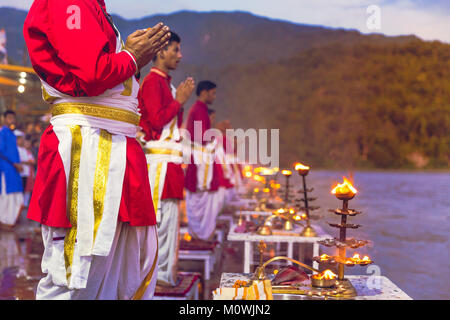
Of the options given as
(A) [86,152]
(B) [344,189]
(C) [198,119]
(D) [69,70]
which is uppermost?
(C) [198,119]

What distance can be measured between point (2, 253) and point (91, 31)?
4.25 meters

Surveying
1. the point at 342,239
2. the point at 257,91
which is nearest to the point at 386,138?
the point at 257,91

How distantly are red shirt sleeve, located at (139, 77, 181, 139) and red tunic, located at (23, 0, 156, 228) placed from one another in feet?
4.09

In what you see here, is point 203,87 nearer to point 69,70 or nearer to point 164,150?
point 164,150

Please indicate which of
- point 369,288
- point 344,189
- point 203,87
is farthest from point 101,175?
point 203,87

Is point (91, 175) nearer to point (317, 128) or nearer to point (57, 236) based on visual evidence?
point (57, 236)

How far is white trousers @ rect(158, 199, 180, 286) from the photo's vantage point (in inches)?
131

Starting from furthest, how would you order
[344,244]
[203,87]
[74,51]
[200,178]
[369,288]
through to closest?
1. [203,87]
2. [200,178]
3. [369,288]
4. [344,244]
5. [74,51]

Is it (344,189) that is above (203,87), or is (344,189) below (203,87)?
below

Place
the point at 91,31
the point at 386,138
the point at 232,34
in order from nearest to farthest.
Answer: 1. the point at 91,31
2. the point at 232,34
3. the point at 386,138

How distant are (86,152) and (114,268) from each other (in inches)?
17.4

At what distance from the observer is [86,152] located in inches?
69.2

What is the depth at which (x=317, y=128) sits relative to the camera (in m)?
34.6

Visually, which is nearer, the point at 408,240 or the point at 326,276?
the point at 326,276
